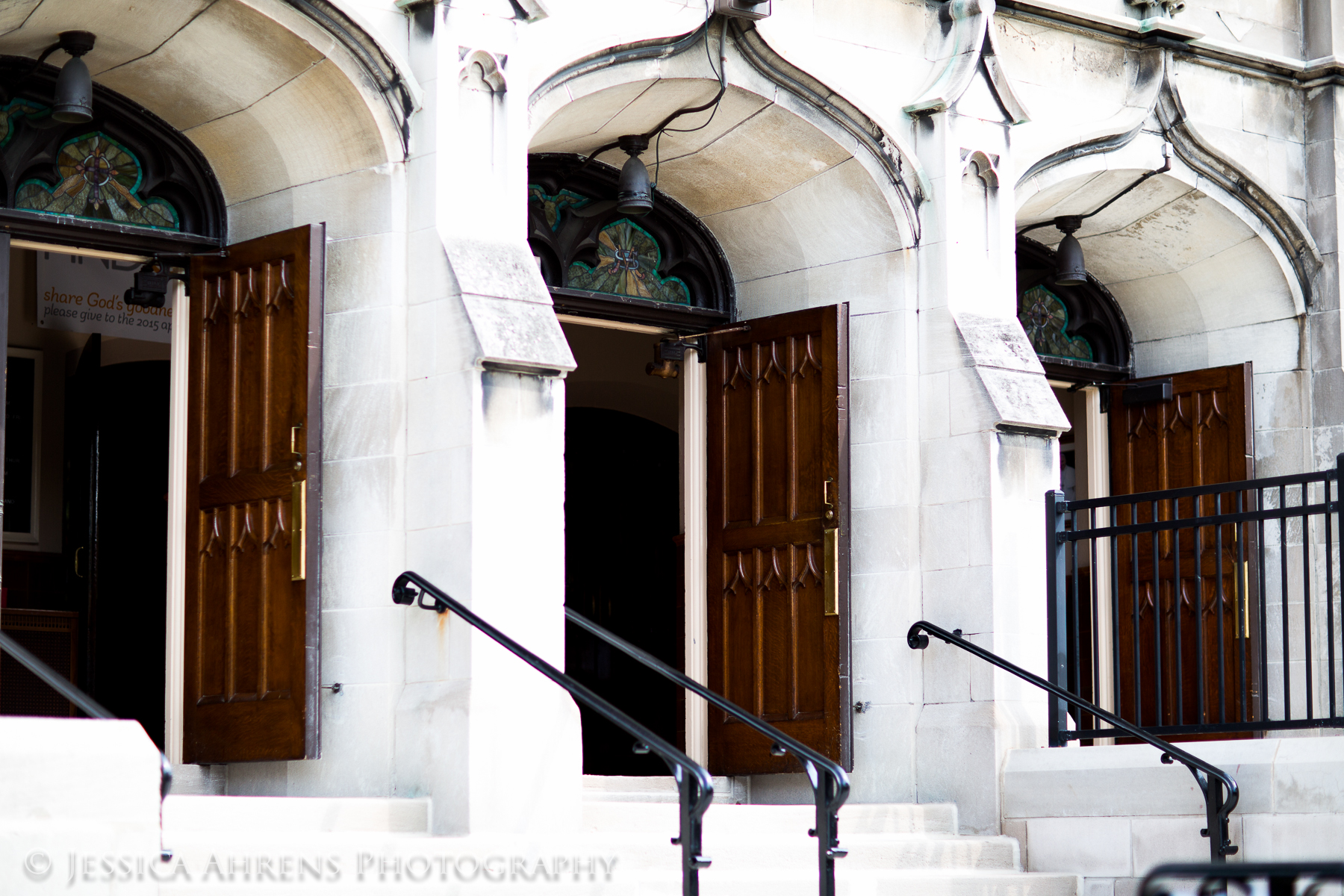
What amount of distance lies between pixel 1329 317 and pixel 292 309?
20.1 ft

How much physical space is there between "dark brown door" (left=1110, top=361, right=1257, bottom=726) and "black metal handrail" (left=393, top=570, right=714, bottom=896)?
15.4 ft

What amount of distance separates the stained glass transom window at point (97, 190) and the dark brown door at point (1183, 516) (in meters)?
5.51

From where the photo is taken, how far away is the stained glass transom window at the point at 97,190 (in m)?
7.96

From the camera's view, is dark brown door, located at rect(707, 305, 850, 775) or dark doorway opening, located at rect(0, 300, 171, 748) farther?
dark doorway opening, located at rect(0, 300, 171, 748)

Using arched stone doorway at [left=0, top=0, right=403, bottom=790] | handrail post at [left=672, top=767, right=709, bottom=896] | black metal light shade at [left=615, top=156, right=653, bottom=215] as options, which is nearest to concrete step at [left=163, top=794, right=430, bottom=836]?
arched stone doorway at [left=0, top=0, right=403, bottom=790]

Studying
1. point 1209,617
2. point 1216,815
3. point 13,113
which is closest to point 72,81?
point 13,113

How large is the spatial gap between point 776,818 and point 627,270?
124 inches

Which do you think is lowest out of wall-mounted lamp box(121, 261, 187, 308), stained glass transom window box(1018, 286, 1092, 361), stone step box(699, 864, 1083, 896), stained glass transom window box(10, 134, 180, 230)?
stone step box(699, 864, 1083, 896)

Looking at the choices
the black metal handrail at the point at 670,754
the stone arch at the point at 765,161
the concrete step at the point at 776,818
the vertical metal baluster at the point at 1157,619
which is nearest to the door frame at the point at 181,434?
the black metal handrail at the point at 670,754

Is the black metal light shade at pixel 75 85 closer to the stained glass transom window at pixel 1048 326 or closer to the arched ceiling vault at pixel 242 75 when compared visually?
the arched ceiling vault at pixel 242 75

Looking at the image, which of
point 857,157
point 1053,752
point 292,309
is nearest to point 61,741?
point 292,309

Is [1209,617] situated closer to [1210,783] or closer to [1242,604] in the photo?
[1242,604]

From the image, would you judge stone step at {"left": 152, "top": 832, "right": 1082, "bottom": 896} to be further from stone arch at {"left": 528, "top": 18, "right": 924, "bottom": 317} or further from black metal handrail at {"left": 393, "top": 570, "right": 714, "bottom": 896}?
stone arch at {"left": 528, "top": 18, "right": 924, "bottom": 317}

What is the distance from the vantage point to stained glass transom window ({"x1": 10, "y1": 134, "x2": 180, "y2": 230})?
313 inches
